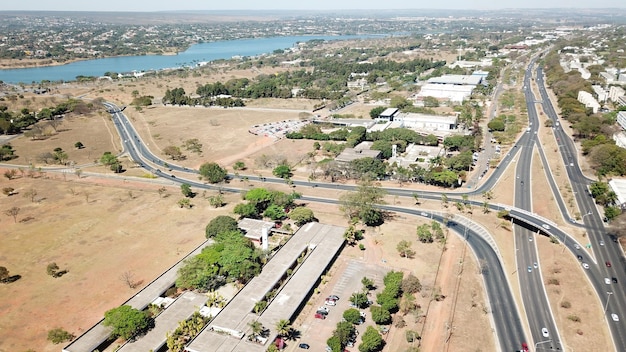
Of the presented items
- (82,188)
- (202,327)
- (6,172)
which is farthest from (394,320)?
(6,172)

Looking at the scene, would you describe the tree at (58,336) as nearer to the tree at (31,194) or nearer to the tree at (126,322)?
the tree at (126,322)

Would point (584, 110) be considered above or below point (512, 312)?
above

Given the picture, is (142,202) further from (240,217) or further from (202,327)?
(202,327)

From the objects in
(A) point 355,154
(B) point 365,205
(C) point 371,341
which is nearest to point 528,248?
(B) point 365,205

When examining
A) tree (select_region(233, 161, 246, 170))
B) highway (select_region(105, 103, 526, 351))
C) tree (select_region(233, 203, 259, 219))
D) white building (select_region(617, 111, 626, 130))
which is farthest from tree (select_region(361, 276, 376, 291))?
white building (select_region(617, 111, 626, 130))

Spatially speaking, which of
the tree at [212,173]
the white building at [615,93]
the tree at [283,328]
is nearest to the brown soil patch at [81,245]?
the tree at [212,173]
